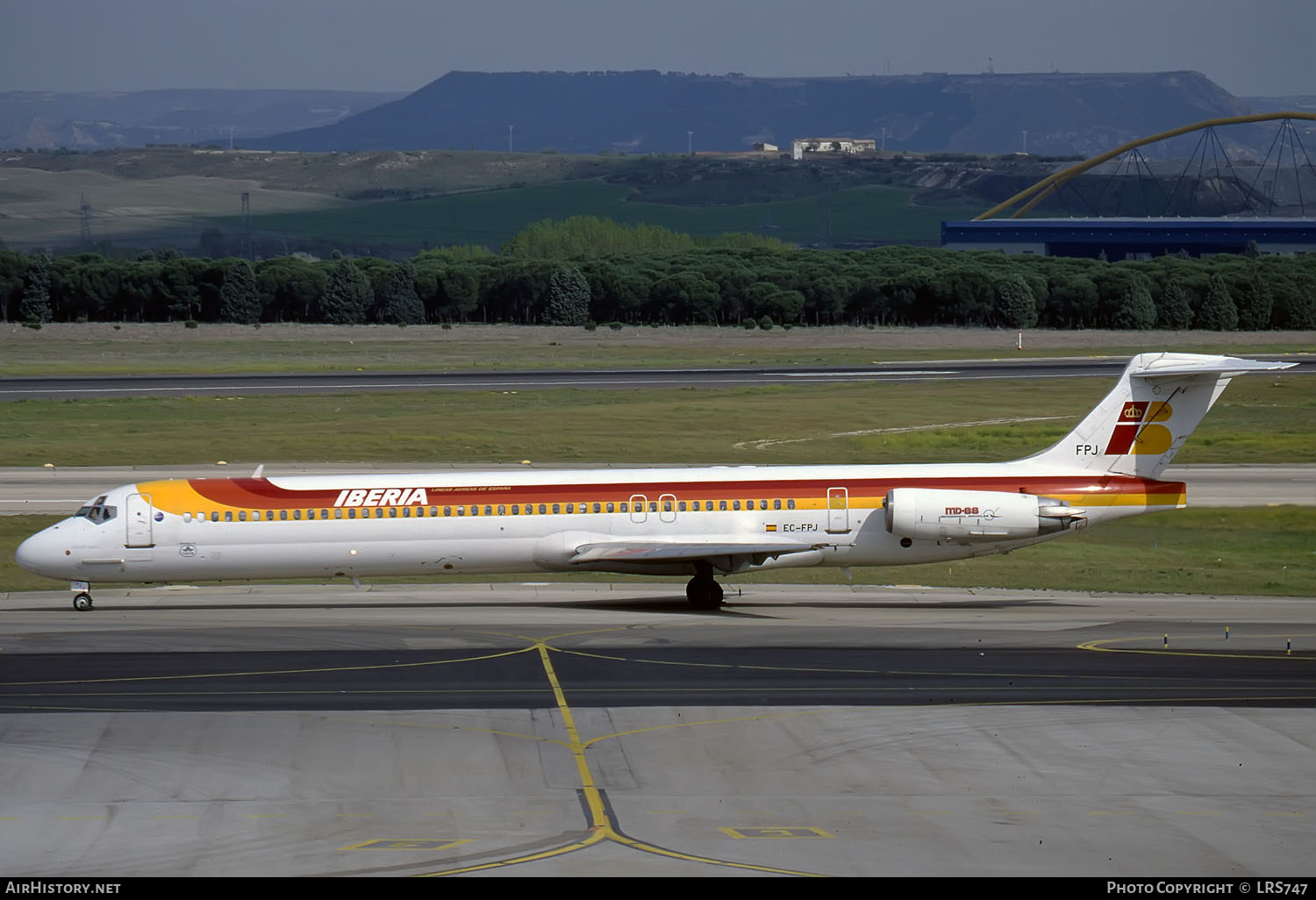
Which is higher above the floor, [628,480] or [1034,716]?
[628,480]

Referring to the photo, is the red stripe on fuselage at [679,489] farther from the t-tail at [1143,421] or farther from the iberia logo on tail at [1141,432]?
the iberia logo on tail at [1141,432]

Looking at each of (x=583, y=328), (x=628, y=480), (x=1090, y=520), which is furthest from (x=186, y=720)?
(x=583, y=328)

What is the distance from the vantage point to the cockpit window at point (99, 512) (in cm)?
3516

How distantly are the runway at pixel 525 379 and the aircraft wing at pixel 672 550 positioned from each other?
4764 cm

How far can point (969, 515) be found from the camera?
3516 centimetres

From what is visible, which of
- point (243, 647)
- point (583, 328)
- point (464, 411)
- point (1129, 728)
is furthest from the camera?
point (583, 328)

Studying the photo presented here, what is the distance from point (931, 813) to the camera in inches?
751

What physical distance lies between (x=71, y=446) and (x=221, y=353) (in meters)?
46.8

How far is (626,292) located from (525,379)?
44350 mm

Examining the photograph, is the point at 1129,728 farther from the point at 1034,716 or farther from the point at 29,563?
the point at 29,563

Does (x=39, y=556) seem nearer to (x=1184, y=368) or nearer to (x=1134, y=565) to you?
(x=1184, y=368)

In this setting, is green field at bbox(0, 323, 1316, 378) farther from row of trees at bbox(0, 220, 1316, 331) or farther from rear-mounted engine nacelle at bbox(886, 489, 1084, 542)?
rear-mounted engine nacelle at bbox(886, 489, 1084, 542)

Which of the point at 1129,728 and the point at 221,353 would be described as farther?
the point at 221,353

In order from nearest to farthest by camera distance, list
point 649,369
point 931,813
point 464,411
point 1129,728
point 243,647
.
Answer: point 931,813 → point 1129,728 → point 243,647 → point 464,411 → point 649,369
